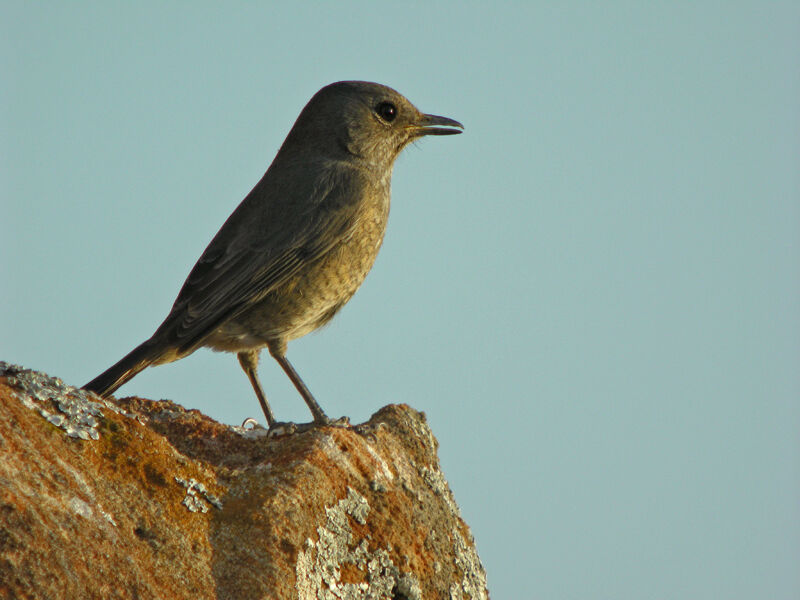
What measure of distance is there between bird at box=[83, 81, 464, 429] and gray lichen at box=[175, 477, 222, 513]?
2.25 m

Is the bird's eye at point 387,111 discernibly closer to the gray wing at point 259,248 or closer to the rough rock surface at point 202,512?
the gray wing at point 259,248

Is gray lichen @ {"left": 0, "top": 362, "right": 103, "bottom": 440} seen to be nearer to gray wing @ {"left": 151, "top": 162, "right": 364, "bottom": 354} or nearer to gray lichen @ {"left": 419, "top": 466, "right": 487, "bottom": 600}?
gray lichen @ {"left": 419, "top": 466, "right": 487, "bottom": 600}

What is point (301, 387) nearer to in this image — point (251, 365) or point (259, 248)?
point (251, 365)

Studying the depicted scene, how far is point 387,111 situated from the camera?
7.73 m

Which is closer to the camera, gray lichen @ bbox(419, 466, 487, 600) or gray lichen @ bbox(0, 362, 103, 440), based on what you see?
gray lichen @ bbox(0, 362, 103, 440)

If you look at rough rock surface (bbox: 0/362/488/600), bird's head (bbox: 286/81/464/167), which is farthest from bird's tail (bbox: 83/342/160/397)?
bird's head (bbox: 286/81/464/167)

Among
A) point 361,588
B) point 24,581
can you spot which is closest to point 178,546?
point 24,581

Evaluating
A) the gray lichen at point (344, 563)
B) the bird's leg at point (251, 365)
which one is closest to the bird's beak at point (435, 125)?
the bird's leg at point (251, 365)

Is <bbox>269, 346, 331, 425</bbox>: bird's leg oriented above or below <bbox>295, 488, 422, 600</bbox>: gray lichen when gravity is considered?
above

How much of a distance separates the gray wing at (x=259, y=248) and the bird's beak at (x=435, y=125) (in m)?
1.02

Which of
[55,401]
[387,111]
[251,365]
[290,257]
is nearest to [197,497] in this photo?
[55,401]

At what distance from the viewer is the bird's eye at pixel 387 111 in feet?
25.2

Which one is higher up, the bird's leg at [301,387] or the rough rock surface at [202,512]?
the bird's leg at [301,387]

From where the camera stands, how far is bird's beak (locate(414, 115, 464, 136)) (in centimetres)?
791
